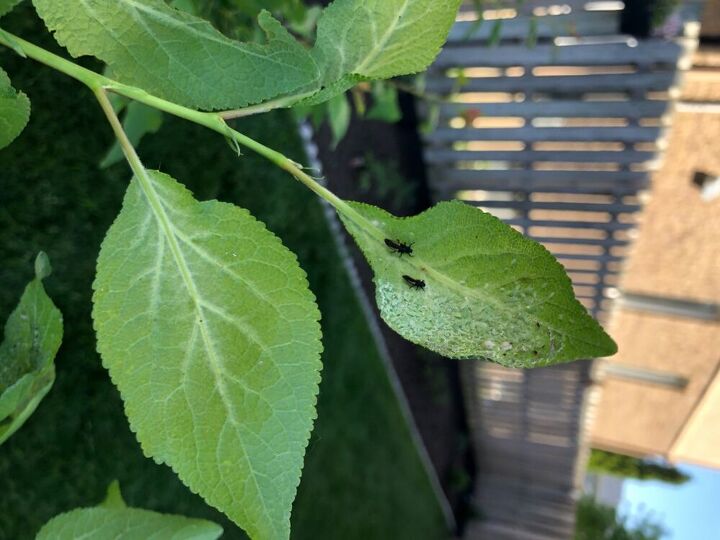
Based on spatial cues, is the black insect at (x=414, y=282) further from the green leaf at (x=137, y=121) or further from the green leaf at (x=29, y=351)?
the green leaf at (x=137, y=121)

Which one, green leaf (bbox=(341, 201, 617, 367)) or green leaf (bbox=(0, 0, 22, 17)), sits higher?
green leaf (bbox=(0, 0, 22, 17))

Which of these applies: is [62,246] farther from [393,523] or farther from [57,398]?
[393,523]

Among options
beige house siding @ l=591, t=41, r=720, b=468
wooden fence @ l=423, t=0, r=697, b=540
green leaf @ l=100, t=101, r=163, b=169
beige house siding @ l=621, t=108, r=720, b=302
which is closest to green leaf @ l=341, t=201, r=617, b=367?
green leaf @ l=100, t=101, r=163, b=169

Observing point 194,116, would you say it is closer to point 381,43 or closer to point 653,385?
point 381,43

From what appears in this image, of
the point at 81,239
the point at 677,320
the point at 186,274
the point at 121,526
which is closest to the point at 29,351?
the point at 121,526

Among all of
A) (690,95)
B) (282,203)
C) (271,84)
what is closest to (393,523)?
(282,203)

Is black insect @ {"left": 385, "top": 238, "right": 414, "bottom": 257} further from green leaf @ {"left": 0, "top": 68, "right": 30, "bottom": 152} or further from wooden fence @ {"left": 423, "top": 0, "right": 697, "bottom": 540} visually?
wooden fence @ {"left": 423, "top": 0, "right": 697, "bottom": 540}
